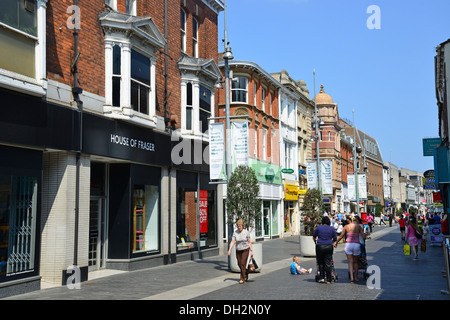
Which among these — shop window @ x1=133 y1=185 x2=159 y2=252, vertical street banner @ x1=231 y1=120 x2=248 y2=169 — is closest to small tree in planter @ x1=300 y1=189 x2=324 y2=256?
vertical street banner @ x1=231 y1=120 x2=248 y2=169

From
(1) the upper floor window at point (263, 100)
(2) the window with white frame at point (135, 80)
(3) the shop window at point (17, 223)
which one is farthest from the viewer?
(1) the upper floor window at point (263, 100)

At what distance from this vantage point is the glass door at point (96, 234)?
14859 mm

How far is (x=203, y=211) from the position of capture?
20.2m

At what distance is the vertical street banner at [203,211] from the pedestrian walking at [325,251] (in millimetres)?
8506

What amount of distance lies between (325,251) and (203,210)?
9.01 meters

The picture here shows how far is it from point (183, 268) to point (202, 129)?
21.6 feet

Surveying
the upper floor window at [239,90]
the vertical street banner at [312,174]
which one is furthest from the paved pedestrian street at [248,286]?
the vertical street banner at [312,174]

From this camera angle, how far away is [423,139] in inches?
1233

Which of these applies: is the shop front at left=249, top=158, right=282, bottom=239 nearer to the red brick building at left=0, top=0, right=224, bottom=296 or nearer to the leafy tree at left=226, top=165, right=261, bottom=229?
the red brick building at left=0, top=0, right=224, bottom=296

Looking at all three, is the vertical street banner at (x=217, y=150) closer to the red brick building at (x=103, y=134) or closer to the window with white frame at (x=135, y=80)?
the red brick building at (x=103, y=134)

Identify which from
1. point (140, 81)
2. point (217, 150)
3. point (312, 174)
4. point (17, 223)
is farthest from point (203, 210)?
point (312, 174)

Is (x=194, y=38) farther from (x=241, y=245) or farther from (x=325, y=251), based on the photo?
(x=325, y=251)
